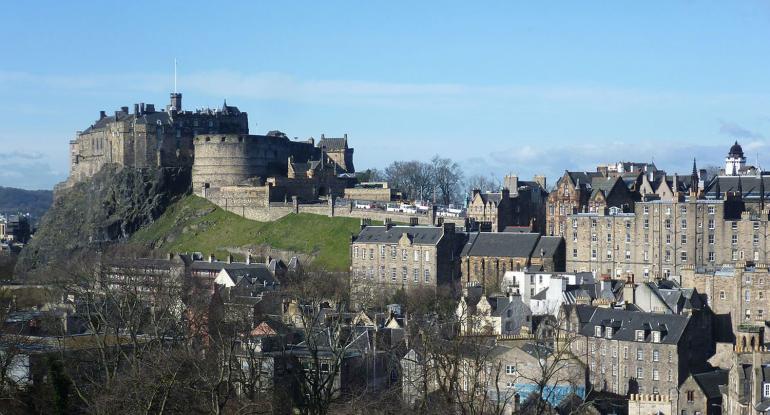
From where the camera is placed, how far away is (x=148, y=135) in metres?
133

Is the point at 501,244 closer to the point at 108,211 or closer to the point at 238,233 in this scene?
the point at 238,233

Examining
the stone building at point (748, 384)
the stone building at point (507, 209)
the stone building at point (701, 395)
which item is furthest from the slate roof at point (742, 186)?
the stone building at point (748, 384)

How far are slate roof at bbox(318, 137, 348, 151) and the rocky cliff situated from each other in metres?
19.0

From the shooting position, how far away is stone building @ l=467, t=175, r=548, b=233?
103 meters

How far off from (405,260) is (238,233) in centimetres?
2840

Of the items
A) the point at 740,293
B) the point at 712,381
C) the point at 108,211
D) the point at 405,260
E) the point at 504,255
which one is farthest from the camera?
the point at 108,211

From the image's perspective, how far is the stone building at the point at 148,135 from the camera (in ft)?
438

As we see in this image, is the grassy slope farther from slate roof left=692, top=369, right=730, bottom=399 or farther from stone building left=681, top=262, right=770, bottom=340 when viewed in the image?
slate roof left=692, top=369, right=730, bottom=399

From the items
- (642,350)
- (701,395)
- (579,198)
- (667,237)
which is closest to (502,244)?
(579,198)

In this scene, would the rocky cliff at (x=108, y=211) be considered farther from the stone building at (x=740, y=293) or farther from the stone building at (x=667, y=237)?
the stone building at (x=740, y=293)

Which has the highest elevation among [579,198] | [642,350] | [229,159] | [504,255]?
[229,159]

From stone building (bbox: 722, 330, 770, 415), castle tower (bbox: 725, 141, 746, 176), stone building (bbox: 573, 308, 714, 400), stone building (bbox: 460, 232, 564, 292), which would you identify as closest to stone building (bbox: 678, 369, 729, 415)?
stone building (bbox: 722, 330, 770, 415)

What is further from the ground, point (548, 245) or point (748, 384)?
point (548, 245)

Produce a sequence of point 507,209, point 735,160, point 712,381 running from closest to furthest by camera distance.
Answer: point 712,381 → point 507,209 → point 735,160
